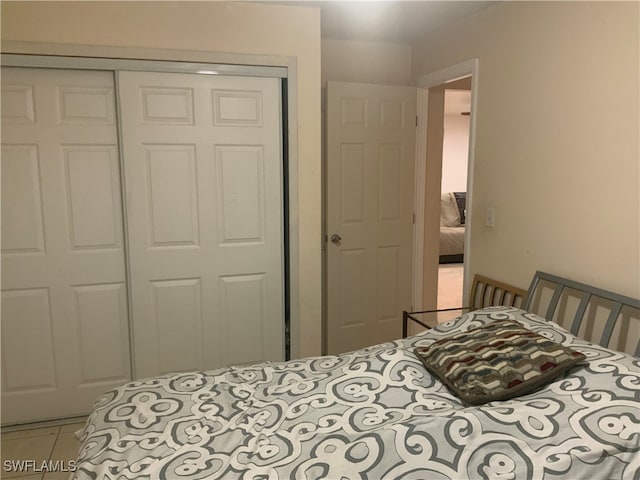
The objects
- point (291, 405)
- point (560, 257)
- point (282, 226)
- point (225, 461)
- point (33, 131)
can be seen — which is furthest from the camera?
point (282, 226)

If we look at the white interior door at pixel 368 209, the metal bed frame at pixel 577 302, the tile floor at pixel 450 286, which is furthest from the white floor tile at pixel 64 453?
the tile floor at pixel 450 286

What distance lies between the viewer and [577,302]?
2.25 meters

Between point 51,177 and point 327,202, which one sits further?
point 327,202

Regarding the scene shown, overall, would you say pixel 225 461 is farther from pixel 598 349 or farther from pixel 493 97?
pixel 493 97

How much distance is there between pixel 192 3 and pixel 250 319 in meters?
1.87

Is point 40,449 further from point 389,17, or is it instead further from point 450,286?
point 450,286

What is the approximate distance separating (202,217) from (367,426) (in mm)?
1758

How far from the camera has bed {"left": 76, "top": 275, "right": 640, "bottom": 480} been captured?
4.26ft

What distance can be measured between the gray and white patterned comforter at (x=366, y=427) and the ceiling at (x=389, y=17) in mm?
1976

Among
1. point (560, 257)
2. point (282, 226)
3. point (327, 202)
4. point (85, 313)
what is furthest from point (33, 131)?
point (560, 257)

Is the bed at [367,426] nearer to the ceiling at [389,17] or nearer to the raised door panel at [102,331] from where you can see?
the raised door panel at [102,331]

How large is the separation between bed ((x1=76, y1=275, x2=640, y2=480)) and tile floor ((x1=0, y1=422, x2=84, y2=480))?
3.02ft

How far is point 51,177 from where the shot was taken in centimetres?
264

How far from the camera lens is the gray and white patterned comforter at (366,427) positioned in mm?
1297
